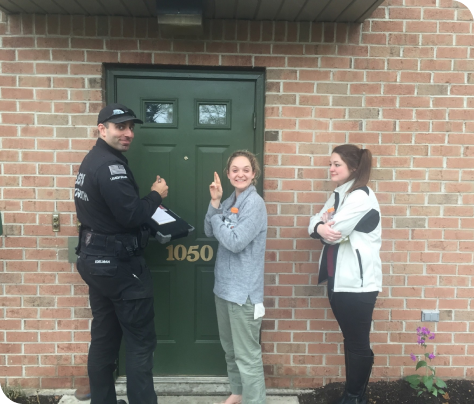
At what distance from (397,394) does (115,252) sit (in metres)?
2.46

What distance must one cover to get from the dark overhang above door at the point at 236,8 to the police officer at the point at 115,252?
2.79ft

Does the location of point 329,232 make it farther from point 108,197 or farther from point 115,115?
point 115,115

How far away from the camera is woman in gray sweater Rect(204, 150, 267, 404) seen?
233cm

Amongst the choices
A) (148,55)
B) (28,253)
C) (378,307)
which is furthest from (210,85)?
(378,307)

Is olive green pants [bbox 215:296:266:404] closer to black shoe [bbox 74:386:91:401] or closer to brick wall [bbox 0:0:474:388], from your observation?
brick wall [bbox 0:0:474:388]

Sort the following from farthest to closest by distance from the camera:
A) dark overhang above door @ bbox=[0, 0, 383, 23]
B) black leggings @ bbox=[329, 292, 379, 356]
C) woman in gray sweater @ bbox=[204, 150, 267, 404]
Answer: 1. dark overhang above door @ bbox=[0, 0, 383, 23]
2. black leggings @ bbox=[329, 292, 379, 356]
3. woman in gray sweater @ bbox=[204, 150, 267, 404]

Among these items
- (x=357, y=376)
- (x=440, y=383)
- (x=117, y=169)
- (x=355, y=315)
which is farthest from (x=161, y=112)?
(x=440, y=383)

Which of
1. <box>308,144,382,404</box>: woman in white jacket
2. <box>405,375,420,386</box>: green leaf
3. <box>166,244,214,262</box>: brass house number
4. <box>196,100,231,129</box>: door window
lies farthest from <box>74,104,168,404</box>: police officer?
<box>405,375,420,386</box>: green leaf

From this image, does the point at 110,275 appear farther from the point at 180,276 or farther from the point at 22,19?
the point at 22,19

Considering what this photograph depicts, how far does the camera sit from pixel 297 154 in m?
2.91

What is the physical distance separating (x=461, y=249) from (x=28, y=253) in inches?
137

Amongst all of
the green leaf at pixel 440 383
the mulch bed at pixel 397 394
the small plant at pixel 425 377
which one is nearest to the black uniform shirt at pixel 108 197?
the mulch bed at pixel 397 394

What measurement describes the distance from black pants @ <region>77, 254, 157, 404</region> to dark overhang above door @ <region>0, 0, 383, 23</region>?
5.90 ft

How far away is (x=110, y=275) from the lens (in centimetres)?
224
